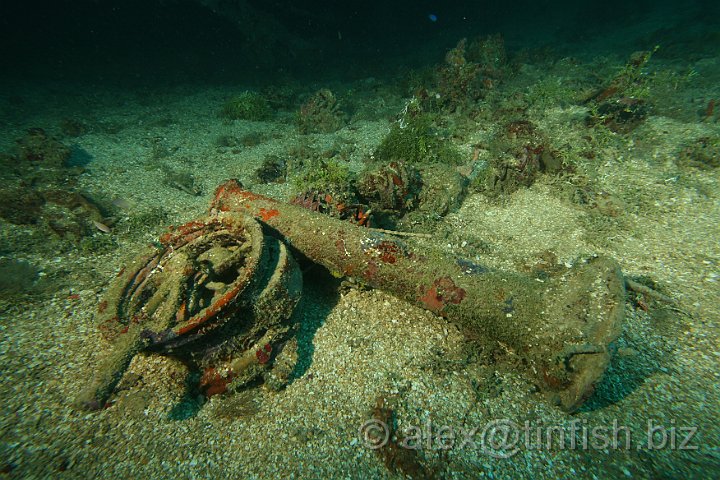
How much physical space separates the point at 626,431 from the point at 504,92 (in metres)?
11.5

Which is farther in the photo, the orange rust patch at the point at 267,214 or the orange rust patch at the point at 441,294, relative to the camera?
the orange rust patch at the point at 267,214

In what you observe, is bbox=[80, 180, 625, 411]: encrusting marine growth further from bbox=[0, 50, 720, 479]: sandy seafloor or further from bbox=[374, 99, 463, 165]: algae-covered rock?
bbox=[374, 99, 463, 165]: algae-covered rock

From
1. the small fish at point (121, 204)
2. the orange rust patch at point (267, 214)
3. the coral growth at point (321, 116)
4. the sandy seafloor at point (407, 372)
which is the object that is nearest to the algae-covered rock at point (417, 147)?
the sandy seafloor at point (407, 372)

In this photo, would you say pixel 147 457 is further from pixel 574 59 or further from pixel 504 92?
pixel 574 59

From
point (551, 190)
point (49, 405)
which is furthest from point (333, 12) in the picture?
point (49, 405)

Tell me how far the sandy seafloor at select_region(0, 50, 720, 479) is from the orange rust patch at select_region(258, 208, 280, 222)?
137cm

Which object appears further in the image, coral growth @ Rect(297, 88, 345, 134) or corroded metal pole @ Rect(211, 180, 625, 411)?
coral growth @ Rect(297, 88, 345, 134)

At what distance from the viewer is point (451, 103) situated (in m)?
10.9

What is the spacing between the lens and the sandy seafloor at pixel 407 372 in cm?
313

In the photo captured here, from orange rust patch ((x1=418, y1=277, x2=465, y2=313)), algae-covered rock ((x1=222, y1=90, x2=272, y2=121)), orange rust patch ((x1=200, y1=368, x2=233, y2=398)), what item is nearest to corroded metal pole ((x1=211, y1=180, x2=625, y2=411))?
orange rust patch ((x1=418, y1=277, x2=465, y2=313))

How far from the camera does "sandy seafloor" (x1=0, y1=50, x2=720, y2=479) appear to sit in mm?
3135

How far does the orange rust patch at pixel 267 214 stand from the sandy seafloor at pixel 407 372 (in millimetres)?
1368

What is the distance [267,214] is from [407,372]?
2.96 m

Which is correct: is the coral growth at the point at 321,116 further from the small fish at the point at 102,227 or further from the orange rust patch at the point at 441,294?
the orange rust patch at the point at 441,294
